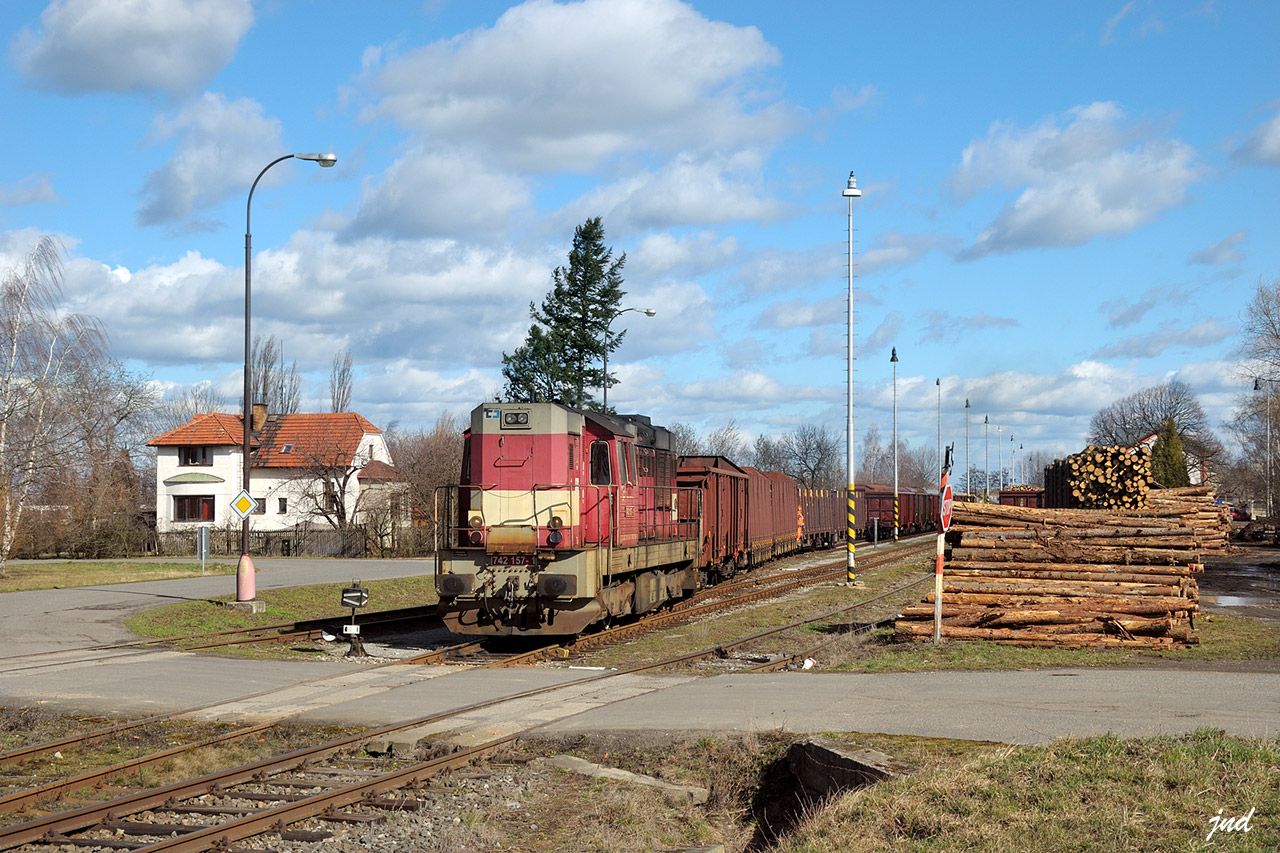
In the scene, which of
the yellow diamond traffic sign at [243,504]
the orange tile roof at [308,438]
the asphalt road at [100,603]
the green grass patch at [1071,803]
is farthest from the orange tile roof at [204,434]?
the green grass patch at [1071,803]

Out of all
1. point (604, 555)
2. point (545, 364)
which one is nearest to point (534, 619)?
point (604, 555)

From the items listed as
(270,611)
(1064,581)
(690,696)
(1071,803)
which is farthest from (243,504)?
(1071,803)

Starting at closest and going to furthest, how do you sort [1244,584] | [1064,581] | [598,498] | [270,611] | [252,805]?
[252,805] → [1064,581] → [598,498] → [270,611] → [1244,584]

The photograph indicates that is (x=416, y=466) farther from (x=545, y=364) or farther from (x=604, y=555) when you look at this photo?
(x=604, y=555)

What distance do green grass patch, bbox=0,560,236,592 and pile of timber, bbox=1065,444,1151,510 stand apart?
24041mm

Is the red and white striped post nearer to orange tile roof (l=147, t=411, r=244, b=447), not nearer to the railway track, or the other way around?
the railway track

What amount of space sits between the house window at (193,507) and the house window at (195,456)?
1.91m

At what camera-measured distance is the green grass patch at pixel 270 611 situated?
19969 mm

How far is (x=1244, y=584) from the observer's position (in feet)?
99.0

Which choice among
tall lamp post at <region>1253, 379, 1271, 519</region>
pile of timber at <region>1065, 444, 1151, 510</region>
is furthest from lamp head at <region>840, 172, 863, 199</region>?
tall lamp post at <region>1253, 379, 1271, 519</region>

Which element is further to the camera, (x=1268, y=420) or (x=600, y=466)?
(x=1268, y=420)

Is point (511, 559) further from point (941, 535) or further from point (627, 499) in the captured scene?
point (941, 535)

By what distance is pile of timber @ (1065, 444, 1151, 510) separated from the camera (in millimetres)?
25391

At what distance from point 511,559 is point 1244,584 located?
2242cm
